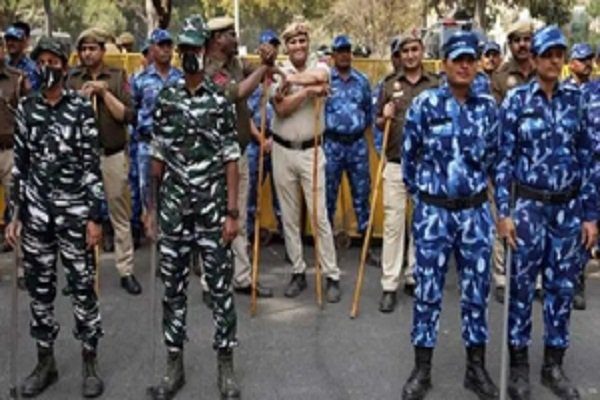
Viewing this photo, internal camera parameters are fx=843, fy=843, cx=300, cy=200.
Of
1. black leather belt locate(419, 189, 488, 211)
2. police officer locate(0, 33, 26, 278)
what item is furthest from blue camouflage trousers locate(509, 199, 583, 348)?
police officer locate(0, 33, 26, 278)

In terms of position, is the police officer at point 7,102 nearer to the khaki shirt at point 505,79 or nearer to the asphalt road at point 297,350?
the asphalt road at point 297,350

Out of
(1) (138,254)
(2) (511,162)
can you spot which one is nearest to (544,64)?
(2) (511,162)

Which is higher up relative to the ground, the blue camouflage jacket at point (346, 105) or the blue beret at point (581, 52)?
the blue beret at point (581, 52)

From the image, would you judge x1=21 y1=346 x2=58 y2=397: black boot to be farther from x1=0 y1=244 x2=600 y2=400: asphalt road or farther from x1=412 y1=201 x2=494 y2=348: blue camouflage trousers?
x1=412 y1=201 x2=494 y2=348: blue camouflage trousers

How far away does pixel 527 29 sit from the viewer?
6.74 metres

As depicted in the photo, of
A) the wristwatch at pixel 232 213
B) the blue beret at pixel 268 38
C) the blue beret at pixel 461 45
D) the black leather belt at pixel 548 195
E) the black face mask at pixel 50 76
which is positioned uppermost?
the blue beret at pixel 461 45

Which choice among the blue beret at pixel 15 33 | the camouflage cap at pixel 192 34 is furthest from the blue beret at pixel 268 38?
the blue beret at pixel 15 33

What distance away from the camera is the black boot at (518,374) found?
4.86 meters

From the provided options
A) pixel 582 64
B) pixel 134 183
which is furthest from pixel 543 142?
pixel 134 183

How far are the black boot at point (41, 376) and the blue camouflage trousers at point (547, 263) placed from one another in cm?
275

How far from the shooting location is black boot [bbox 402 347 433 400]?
4.91m

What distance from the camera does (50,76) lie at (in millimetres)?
4664

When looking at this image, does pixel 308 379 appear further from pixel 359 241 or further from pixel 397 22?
pixel 397 22

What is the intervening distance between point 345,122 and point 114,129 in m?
1.94
